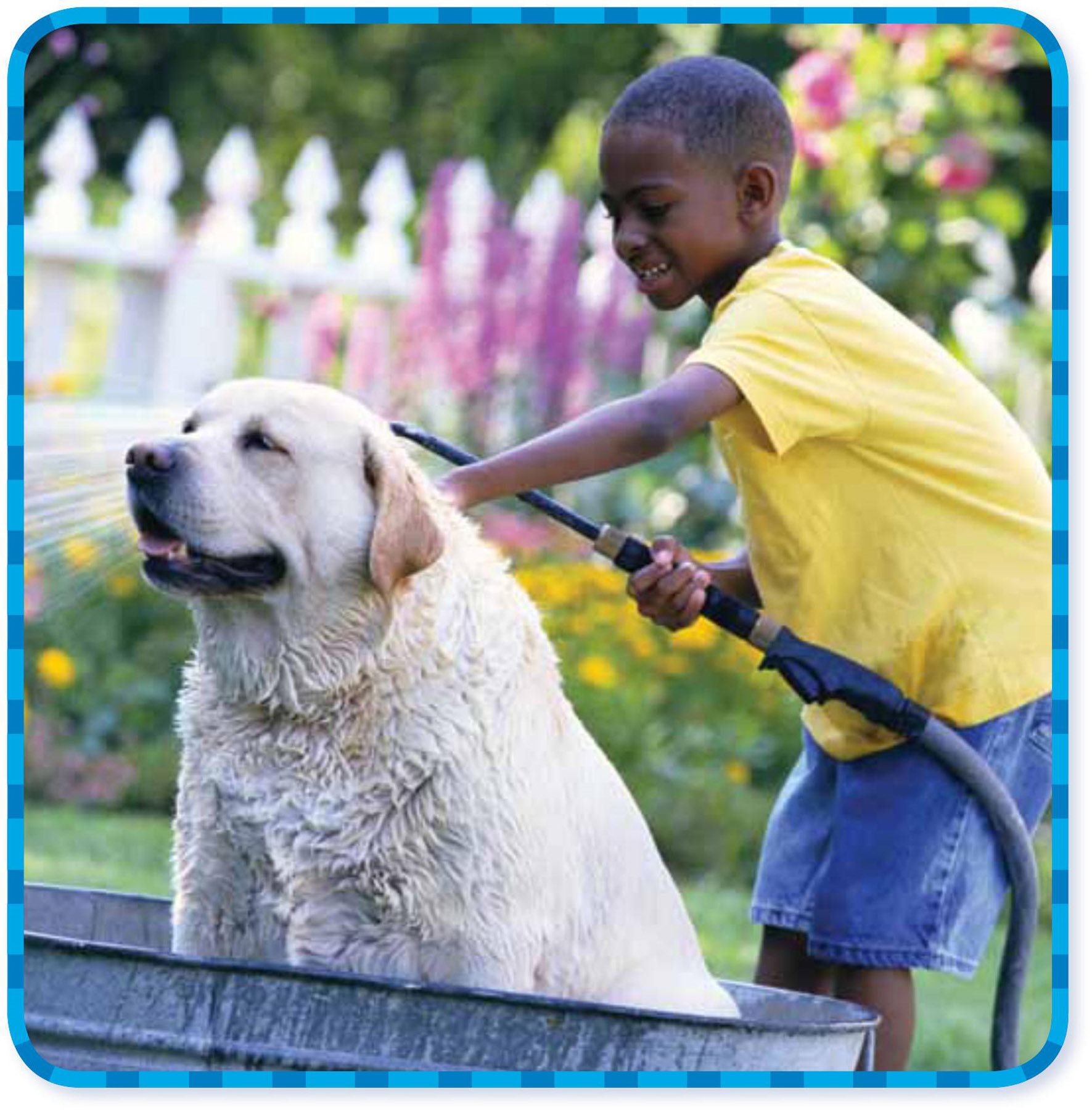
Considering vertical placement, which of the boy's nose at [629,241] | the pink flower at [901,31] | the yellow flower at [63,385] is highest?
the pink flower at [901,31]

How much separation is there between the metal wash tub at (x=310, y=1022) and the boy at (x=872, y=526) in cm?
81

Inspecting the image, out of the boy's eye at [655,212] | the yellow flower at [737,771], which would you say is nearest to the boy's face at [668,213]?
the boy's eye at [655,212]

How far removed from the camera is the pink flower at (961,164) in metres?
6.23

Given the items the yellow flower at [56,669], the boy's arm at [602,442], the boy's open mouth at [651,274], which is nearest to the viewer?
the boy's arm at [602,442]

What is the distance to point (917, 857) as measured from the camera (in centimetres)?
301

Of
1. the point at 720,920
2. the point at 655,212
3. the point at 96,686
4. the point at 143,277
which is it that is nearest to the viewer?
the point at 655,212

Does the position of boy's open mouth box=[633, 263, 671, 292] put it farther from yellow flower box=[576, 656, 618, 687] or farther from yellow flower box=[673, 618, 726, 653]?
yellow flower box=[673, 618, 726, 653]

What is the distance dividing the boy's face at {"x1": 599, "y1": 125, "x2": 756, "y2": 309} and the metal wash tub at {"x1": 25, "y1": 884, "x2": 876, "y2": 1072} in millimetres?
1156

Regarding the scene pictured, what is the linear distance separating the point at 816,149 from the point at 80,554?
2.46 metres

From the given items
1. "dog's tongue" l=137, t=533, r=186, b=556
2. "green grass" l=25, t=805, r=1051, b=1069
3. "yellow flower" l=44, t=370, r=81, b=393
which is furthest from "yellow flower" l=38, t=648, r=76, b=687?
"dog's tongue" l=137, t=533, r=186, b=556

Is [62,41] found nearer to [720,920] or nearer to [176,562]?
[720,920]

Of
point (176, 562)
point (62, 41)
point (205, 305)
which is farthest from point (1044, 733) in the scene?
point (205, 305)

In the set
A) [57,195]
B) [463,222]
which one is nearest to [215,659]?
[463,222]

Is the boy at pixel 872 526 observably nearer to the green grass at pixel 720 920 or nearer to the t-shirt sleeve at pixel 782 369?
the t-shirt sleeve at pixel 782 369
